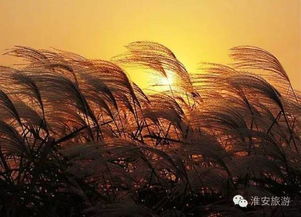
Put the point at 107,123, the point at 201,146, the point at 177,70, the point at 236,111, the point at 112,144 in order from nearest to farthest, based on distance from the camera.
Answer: the point at 112,144 → the point at 201,146 → the point at 236,111 → the point at 107,123 → the point at 177,70

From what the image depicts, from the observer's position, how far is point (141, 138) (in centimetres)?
180

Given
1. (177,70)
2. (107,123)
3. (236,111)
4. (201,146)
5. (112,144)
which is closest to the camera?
(112,144)

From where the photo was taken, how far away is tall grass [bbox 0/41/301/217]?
1427 millimetres

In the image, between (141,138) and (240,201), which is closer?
(240,201)

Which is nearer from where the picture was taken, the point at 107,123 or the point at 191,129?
the point at 191,129

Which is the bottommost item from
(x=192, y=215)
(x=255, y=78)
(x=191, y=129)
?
(x=192, y=215)

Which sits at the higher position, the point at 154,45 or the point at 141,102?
the point at 154,45

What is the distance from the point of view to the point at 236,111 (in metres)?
1.62

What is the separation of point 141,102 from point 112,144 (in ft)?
1.73

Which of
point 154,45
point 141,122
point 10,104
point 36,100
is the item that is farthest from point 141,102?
point 10,104

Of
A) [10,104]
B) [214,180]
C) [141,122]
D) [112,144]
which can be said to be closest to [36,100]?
[10,104]

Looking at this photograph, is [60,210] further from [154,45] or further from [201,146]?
[154,45]

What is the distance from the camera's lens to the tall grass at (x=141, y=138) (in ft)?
4.68

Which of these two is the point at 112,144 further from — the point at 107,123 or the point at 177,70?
the point at 177,70
